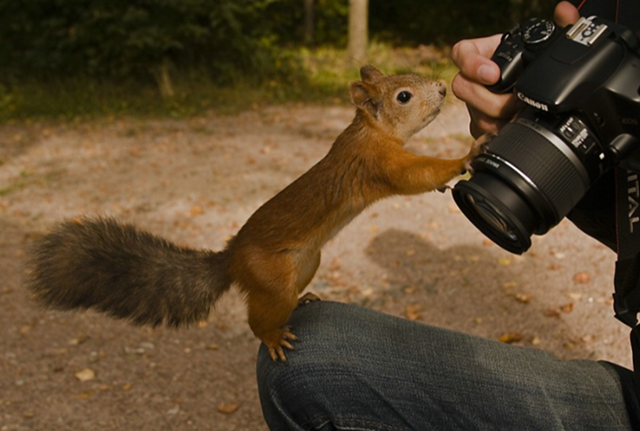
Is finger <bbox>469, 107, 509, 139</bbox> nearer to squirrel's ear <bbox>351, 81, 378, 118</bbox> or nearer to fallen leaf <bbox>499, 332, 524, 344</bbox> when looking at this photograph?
squirrel's ear <bbox>351, 81, 378, 118</bbox>

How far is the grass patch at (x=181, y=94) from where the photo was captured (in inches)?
283

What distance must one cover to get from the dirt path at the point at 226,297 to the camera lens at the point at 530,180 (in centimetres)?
149

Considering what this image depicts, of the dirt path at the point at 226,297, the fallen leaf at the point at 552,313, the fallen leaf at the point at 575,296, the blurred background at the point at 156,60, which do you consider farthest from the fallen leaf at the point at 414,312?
the blurred background at the point at 156,60

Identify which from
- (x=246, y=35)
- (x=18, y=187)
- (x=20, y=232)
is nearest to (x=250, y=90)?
(x=246, y=35)

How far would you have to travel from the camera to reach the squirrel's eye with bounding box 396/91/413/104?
163cm

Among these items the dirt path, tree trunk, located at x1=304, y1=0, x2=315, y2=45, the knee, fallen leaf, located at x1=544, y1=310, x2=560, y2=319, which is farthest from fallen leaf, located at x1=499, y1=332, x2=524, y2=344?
tree trunk, located at x1=304, y1=0, x2=315, y2=45

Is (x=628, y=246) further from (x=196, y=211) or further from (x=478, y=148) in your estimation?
(x=196, y=211)

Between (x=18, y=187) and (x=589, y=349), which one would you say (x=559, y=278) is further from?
(x=18, y=187)

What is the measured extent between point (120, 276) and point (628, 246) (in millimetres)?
1048

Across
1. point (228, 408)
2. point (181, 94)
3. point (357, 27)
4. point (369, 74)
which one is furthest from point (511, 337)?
point (357, 27)

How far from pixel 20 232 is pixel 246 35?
5245 mm

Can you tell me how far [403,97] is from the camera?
5.36ft

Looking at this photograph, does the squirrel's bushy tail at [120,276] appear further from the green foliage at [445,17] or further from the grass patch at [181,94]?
the green foliage at [445,17]

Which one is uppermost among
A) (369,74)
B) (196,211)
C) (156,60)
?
(369,74)
